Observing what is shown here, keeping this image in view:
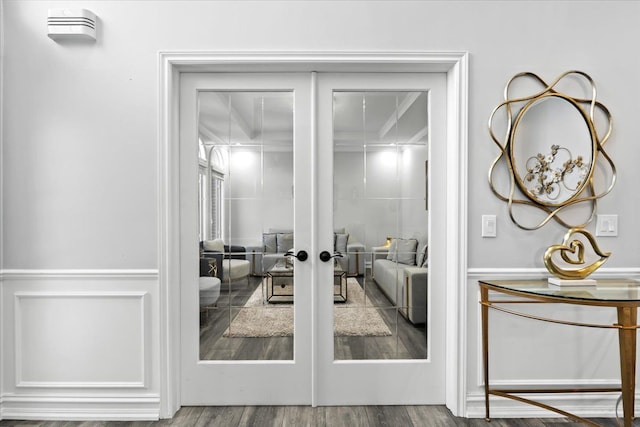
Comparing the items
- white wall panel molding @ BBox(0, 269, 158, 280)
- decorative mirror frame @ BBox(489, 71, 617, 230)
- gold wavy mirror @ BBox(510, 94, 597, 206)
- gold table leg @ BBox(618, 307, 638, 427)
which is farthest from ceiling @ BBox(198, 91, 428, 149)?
gold table leg @ BBox(618, 307, 638, 427)

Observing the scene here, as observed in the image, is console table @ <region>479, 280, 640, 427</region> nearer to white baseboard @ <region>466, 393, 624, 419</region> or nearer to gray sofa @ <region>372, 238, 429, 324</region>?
white baseboard @ <region>466, 393, 624, 419</region>

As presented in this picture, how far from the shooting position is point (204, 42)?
7.17ft

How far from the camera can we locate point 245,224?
7.67 feet

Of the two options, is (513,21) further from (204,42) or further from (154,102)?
(154,102)

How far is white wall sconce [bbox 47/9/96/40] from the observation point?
6.93ft

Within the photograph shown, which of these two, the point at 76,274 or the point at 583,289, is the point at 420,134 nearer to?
Answer: the point at 583,289

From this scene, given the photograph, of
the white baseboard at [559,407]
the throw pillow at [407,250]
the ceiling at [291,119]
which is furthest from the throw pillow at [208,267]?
the white baseboard at [559,407]

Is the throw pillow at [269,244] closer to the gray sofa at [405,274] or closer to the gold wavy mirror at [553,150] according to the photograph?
the gray sofa at [405,274]

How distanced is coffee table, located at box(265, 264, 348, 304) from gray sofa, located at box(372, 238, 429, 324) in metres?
0.20

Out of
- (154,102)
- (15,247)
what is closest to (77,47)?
(154,102)

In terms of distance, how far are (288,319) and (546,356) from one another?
1492mm

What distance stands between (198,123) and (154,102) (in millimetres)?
256

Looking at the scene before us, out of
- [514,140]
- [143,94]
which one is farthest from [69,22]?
[514,140]

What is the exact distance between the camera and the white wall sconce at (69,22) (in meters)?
2.11
